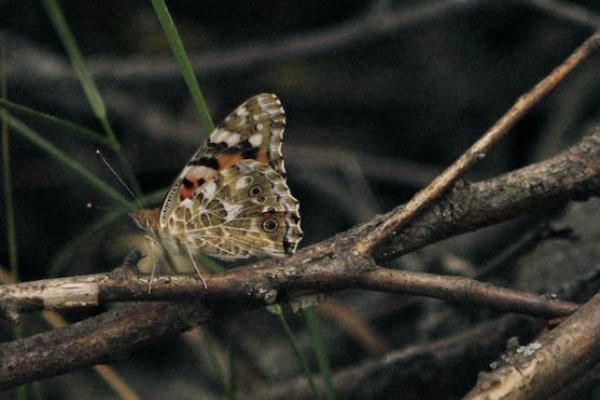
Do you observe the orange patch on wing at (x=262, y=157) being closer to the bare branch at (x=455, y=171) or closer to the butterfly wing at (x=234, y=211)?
the butterfly wing at (x=234, y=211)

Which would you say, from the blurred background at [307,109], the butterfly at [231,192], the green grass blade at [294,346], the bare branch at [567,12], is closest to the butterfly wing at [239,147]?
the butterfly at [231,192]

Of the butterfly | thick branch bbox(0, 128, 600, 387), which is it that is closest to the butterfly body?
the butterfly

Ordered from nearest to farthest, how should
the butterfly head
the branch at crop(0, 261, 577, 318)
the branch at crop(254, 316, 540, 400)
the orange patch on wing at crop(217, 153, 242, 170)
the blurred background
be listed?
1. the branch at crop(0, 261, 577, 318)
2. the butterfly head
3. the orange patch on wing at crop(217, 153, 242, 170)
4. the branch at crop(254, 316, 540, 400)
5. the blurred background

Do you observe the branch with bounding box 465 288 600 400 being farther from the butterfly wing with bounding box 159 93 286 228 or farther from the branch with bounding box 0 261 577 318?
the butterfly wing with bounding box 159 93 286 228

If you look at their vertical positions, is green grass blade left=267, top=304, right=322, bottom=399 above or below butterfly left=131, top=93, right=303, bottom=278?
below

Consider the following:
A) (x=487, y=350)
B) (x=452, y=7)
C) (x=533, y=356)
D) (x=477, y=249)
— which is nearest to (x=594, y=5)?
(x=452, y=7)

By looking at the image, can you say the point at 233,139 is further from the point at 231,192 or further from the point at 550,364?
the point at 550,364

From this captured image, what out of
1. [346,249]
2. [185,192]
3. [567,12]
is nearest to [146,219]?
[185,192]

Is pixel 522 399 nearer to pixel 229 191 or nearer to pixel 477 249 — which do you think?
pixel 229 191
